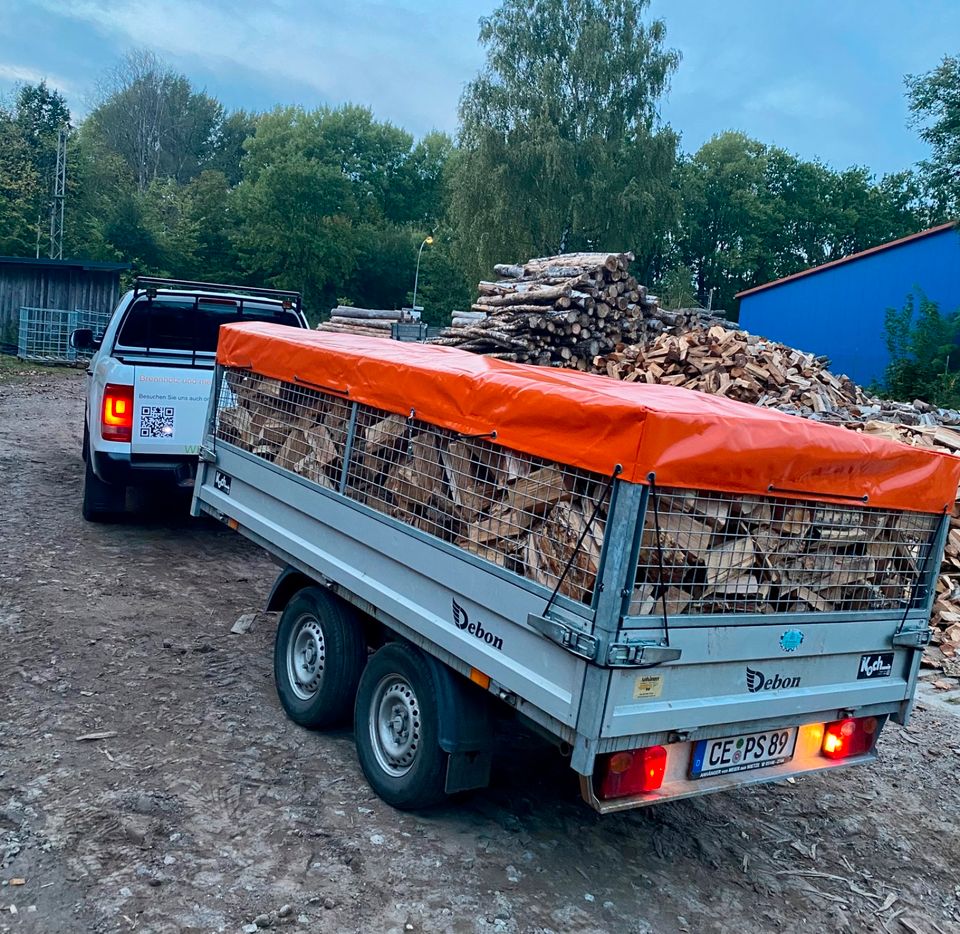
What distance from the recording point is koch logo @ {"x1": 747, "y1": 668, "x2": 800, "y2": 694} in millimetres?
3709

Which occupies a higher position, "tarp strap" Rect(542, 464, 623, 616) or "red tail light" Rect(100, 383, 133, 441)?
"tarp strap" Rect(542, 464, 623, 616)

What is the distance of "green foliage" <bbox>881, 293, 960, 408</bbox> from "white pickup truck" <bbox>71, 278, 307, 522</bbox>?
14.7m

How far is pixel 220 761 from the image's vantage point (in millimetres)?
4570

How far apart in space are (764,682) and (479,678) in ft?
3.87

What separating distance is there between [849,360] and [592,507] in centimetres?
2189

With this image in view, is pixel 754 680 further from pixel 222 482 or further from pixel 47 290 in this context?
pixel 47 290

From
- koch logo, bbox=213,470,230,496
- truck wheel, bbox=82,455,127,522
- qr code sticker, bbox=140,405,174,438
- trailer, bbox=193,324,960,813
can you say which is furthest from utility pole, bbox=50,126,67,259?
trailer, bbox=193,324,960,813

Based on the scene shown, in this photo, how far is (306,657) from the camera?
5.14 meters

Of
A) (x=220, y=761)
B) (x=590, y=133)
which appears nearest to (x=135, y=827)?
(x=220, y=761)

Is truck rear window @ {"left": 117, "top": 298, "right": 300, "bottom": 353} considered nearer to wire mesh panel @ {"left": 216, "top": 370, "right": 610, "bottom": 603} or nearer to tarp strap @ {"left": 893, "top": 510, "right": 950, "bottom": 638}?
wire mesh panel @ {"left": 216, "top": 370, "right": 610, "bottom": 603}

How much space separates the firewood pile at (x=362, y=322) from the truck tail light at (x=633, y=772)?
15.4 meters

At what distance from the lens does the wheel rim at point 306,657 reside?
Answer: 16.4ft

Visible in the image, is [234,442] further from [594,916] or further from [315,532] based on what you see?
[594,916]

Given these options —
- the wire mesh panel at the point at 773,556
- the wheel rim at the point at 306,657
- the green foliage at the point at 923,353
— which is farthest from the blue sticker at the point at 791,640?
the green foliage at the point at 923,353
